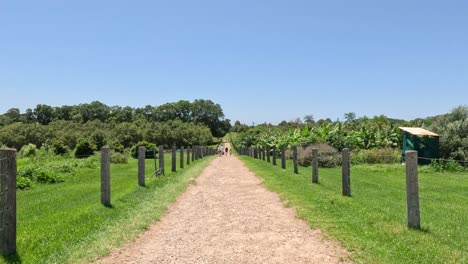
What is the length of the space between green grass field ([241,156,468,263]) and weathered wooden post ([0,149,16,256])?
4.66m

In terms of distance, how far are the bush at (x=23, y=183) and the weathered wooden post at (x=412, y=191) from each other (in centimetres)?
1441

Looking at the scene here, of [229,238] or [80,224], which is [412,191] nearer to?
[229,238]

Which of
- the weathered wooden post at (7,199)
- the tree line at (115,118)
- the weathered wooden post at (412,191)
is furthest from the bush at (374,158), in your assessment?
the tree line at (115,118)

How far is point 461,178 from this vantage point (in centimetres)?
1723

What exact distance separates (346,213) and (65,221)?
→ 549cm

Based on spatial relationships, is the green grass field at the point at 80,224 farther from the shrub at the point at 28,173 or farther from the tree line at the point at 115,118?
the tree line at the point at 115,118

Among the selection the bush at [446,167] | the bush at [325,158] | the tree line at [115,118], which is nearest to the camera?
the bush at [446,167]

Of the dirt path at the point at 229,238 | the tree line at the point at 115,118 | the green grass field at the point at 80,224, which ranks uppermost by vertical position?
the tree line at the point at 115,118

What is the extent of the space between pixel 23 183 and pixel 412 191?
14656 millimetres

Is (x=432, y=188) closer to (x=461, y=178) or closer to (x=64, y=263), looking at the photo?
(x=461, y=178)

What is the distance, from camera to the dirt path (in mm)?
5930

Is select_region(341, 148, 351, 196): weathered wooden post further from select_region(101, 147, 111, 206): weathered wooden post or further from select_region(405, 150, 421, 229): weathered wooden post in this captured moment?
select_region(101, 147, 111, 206): weathered wooden post

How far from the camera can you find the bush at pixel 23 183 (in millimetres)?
16531

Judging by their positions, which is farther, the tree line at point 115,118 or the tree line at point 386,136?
the tree line at point 115,118
